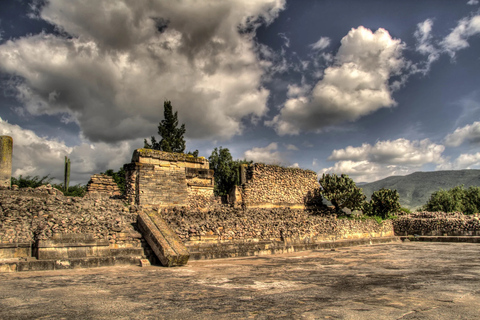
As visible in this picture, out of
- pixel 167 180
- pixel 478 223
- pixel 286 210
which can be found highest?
pixel 167 180

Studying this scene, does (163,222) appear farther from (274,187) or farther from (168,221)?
(274,187)

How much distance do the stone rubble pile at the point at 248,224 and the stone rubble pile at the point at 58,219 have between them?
5.50 ft

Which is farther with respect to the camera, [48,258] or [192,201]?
[192,201]

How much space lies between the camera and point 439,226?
1933cm

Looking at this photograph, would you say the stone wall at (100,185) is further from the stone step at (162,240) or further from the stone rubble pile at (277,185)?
the stone rubble pile at (277,185)

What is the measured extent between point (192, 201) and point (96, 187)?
4.70 m

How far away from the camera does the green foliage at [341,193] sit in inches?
753

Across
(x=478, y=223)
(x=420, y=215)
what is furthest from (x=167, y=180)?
(x=420, y=215)

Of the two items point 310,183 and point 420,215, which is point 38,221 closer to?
point 310,183

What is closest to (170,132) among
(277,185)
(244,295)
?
(277,185)

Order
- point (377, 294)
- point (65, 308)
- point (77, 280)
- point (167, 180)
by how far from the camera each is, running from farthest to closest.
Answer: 1. point (167, 180)
2. point (77, 280)
3. point (377, 294)
4. point (65, 308)

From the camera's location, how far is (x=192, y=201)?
1343cm

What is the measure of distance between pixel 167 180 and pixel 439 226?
17.2 m

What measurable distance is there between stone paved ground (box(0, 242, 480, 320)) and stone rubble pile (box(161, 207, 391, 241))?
3.94m
